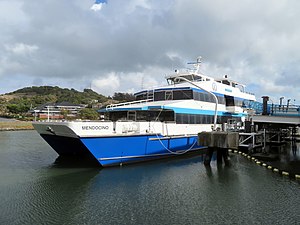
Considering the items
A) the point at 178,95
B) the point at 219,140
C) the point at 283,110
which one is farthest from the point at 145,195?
the point at 283,110

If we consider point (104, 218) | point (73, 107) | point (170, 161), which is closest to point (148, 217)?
point (104, 218)

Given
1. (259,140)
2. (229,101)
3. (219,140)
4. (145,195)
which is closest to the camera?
(145,195)

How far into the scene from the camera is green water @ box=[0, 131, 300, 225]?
7730 millimetres

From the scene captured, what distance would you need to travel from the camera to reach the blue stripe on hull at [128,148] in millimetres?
12203

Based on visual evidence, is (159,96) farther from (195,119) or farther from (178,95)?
(195,119)

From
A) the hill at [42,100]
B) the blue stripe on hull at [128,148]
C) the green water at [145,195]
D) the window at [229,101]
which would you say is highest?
the hill at [42,100]

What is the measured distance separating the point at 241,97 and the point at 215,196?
15699 mm

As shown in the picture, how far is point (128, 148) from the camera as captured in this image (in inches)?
523

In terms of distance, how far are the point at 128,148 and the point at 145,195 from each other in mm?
3982

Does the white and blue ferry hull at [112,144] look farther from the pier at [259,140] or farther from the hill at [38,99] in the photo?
the hill at [38,99]

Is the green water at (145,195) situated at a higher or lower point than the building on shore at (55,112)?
lower

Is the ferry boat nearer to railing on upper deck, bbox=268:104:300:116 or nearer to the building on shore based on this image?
railing on upper deck, bbox=268:104:300:116

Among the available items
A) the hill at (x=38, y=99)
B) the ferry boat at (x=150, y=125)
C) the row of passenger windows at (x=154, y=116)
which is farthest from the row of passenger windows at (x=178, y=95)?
the hill at (x=38, y=99)

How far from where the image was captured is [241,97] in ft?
77.3
